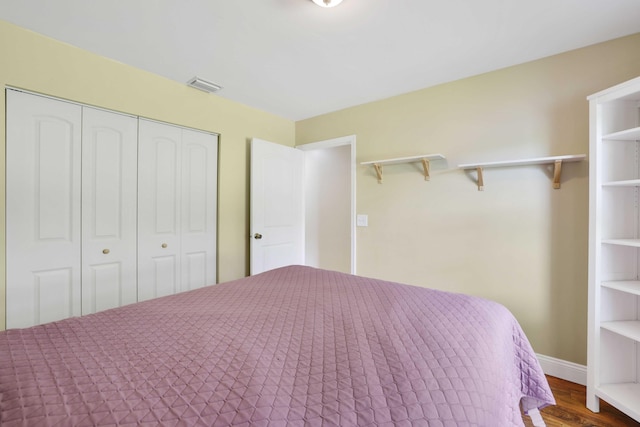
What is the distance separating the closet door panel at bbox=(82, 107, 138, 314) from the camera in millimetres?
2020

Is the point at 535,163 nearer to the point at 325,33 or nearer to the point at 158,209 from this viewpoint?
the point at 325,33

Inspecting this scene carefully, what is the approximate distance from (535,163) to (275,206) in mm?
2377

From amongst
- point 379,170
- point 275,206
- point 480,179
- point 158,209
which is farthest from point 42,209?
point 480,179

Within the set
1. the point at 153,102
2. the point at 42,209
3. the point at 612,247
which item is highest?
the point at 153,102

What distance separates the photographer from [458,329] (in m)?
1.10

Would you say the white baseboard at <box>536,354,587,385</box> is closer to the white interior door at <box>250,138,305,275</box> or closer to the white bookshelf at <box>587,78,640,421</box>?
the white bookshelf at <box>587,78,640,421</box>

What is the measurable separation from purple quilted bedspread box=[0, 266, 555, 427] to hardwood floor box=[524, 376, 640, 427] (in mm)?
476

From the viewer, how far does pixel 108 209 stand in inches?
83.0

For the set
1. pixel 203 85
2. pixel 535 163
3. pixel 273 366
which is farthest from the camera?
pixel 203 85

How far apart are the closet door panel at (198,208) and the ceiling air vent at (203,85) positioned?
40 cm

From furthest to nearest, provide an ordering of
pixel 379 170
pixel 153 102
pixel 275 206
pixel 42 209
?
pixel 275 206, pixel 379 170, pixel 153 102, pixel 42 209

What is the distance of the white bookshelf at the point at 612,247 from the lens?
5.48 ft

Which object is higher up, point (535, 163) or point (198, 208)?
point (535, 163)

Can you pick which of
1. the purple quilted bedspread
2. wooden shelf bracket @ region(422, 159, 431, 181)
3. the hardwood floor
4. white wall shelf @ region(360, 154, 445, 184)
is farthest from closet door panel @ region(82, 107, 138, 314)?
the hardwood floor
